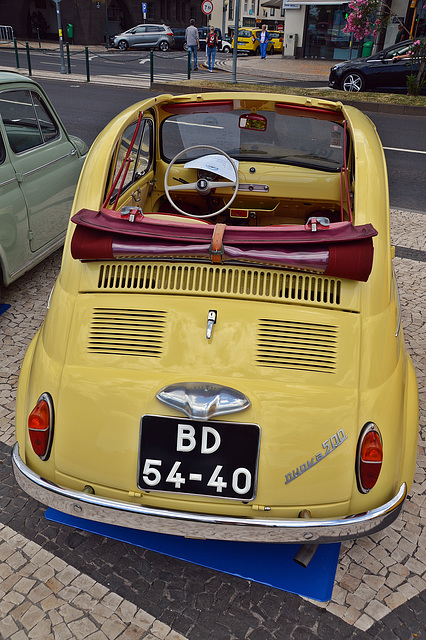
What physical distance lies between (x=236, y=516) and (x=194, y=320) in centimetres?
85

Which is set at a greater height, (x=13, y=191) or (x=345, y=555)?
(x=13, y=191)

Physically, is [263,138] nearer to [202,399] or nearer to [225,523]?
[202,399]

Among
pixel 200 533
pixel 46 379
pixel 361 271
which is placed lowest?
pixel 200 533

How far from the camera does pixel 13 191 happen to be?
4434 mm

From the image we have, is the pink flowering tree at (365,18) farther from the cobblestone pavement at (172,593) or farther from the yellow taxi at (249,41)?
the yellow taxi at (249,41)

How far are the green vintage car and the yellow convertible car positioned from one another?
6.04 feet

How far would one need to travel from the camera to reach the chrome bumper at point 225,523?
214cm

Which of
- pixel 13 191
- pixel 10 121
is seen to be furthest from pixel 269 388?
pixel 10 121

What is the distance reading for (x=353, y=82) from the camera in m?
16.2

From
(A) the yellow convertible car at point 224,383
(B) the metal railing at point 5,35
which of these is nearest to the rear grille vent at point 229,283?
(A) the yellow convertible car at point 224,383

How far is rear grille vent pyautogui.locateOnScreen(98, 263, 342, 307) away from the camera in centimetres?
247

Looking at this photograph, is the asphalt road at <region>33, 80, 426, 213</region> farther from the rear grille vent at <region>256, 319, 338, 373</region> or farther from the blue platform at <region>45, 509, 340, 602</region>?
the blue platform at <region>45, 509, 340, 602</region>

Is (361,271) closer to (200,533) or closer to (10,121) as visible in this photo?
(200,533)

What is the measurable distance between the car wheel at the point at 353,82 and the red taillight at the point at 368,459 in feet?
53.3
